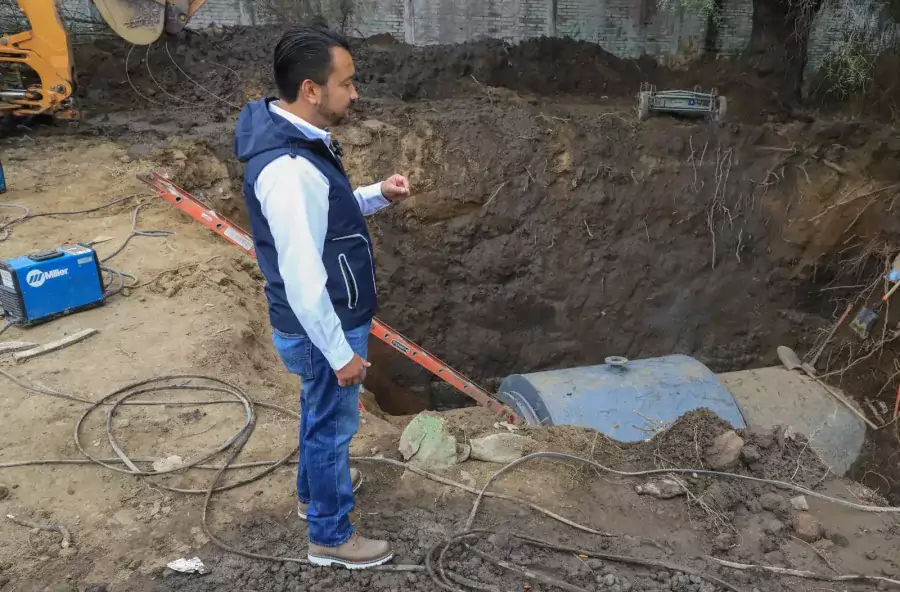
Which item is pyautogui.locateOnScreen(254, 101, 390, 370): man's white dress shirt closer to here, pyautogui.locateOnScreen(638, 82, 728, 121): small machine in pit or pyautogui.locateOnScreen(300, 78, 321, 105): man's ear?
pyautogui.locateOnScreen(300, 78, 321, 105): man's ear

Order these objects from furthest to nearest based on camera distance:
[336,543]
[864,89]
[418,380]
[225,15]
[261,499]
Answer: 1. [225,15]
2. [864,89]
3. [418,380]
4. [261,499]
5. [336,543]

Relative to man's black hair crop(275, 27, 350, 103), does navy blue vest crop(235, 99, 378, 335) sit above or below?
below

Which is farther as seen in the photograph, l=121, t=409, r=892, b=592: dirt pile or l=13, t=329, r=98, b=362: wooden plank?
l=13, t=329, r=98, b=362: wooden plank

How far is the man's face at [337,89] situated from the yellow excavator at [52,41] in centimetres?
611

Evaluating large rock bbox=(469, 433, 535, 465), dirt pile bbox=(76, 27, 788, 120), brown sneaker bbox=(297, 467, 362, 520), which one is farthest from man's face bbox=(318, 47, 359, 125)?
dirt pile bbox=(76, 27, 788, 120)

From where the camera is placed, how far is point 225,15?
9.19 metres

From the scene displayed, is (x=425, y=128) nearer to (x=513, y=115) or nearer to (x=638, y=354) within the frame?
(x=513, y=115)

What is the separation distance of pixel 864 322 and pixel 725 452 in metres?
3.85

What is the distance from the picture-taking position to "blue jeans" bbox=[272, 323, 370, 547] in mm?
2098

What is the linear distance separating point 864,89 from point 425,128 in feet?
19.5

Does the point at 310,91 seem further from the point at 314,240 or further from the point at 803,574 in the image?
the point at 803,574

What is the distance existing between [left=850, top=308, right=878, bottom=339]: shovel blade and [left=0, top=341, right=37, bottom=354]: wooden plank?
7.07 meters

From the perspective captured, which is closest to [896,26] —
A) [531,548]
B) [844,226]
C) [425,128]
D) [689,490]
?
[844,226]

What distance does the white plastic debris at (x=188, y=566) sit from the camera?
238 centimetres
